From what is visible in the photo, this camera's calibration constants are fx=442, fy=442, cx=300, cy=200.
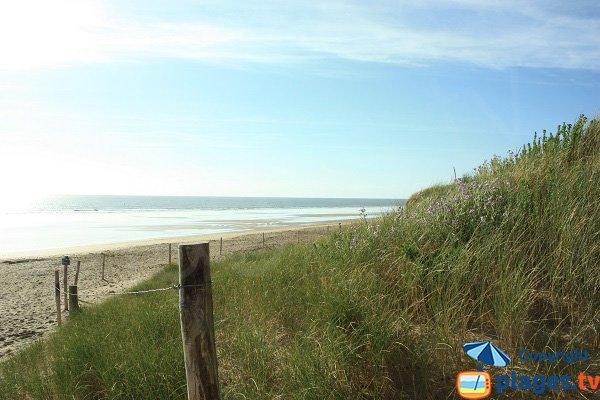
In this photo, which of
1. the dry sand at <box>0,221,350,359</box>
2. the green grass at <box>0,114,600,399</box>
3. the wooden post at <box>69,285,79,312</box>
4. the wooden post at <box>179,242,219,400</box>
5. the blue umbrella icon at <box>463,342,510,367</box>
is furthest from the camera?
the dry sand at <box>0,221,350,359</box>

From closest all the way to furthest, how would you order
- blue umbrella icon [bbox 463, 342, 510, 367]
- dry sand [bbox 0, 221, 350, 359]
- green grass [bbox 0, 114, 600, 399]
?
blue umbrella icon [bbox 463, 342, 510, 367] → green grass [bbox 0, 114, 600, 399] → dry sand [bbox 0, 221, 350, 359]

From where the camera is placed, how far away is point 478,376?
3.23m

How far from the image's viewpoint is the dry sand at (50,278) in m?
11.5

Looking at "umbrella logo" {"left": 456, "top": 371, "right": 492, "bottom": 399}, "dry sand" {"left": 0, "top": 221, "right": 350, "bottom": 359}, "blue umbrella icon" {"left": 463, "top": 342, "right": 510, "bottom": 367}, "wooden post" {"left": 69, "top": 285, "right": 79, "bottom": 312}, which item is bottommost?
"dry sand" {"left": 0, "top": 221, "right": 350, "bottom": 359}

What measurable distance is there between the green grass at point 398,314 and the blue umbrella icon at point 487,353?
0.64 metres

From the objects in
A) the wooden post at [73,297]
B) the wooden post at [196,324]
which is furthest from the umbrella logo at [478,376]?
the wooden post at [73,297]

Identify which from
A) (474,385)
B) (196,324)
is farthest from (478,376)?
(196,324)

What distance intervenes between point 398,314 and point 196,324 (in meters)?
2.12

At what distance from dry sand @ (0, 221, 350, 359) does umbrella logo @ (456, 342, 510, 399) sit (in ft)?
22.5

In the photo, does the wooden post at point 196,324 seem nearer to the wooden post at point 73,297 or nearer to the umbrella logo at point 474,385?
the umbrella logo at point 474,385

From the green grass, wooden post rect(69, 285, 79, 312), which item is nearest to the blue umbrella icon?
the green grass

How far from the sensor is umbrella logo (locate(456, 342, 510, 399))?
10.2 feet

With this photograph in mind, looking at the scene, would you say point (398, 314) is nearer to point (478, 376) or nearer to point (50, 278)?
point (478, 376)

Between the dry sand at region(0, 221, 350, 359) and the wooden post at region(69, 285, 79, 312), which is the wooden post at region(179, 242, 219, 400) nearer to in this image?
the dry sand at region(0, 221, 350, 359)
